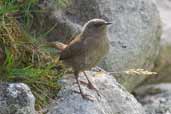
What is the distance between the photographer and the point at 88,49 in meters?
5.57

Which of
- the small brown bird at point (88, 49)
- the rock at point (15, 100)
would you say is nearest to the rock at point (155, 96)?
the small brown bird at point (88, 49)

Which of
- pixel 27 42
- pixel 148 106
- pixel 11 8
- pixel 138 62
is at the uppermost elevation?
pixel 11 8

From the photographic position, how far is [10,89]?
4.72m

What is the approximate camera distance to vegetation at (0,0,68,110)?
18.6ft

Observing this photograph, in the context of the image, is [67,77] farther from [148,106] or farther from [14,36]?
[148,106]

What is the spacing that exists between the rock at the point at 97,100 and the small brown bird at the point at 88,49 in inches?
3.9

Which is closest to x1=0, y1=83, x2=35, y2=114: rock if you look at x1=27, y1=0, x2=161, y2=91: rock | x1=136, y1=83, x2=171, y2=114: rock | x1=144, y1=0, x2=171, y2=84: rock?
x1=27, y1=0, x2=161, y2=91: rock

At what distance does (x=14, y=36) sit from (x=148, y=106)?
2.98 metres

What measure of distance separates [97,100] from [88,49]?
473 millimetres

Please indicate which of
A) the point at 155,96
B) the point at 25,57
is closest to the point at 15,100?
the point at 25,57

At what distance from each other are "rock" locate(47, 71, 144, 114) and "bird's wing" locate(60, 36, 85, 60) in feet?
0.94

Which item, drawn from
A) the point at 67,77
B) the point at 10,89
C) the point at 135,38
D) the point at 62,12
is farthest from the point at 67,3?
the point at 10,89

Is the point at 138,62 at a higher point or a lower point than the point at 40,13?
lower

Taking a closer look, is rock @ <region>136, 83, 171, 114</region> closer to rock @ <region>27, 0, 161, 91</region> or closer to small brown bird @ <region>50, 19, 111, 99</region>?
rock @ <region>27, 0, 161, 91</region>
